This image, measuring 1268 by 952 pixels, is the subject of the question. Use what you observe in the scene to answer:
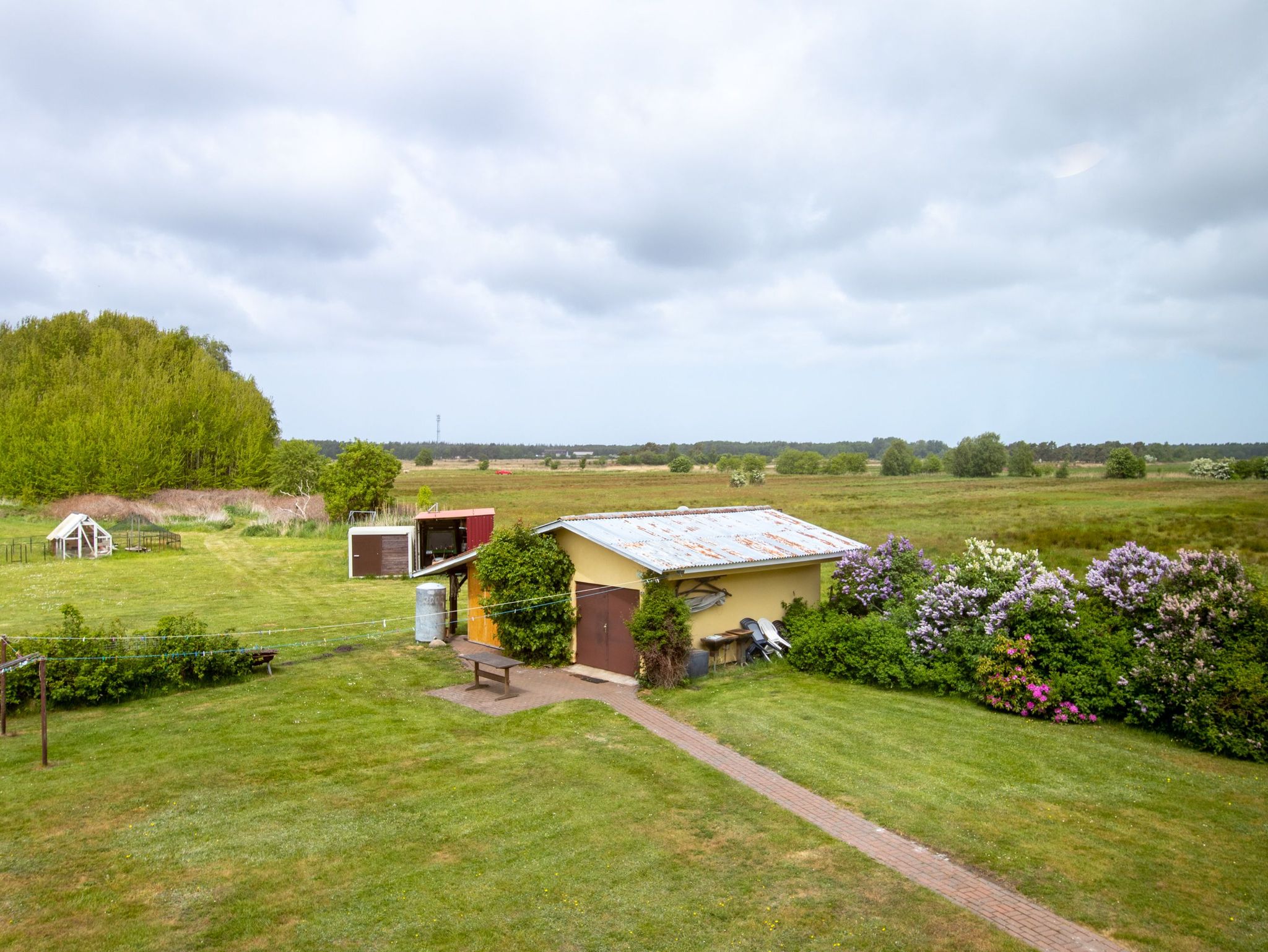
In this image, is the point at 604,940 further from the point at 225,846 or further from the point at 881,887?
the point at 225,846

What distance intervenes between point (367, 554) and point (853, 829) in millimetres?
28175

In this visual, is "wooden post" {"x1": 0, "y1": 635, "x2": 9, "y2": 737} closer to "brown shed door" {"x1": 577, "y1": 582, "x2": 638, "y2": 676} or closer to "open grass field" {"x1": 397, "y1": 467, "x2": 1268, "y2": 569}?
"brown shed door" {"x1": 577, "y1": 582, "x2": 638, "y2": 676}

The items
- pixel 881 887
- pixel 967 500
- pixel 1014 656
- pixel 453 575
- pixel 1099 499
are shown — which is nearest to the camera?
pixel 881 887

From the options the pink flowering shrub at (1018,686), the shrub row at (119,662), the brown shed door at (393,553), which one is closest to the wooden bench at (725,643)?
the pink flowering shrub at (1018,686)

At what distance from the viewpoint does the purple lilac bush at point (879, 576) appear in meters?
19.2

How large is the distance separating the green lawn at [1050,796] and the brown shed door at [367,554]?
2132cm

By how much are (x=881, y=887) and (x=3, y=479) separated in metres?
74.5

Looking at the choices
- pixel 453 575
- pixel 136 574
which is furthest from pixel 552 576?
pixel 136 574

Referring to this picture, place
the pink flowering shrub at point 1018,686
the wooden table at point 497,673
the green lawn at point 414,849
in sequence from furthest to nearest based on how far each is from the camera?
the wooden table at point 497,673 → the pink flowering shrub at point 1018,686 → the green lawn at point 414,849

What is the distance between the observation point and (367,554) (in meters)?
33.9

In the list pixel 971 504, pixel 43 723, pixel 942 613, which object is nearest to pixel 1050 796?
pixel 942 613

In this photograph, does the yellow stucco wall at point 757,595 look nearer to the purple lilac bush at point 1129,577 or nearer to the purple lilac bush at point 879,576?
the purple lilac bush at point 879,576

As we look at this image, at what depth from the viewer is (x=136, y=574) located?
107 ft

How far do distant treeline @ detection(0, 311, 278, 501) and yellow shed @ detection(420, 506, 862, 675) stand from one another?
52.5 meters
